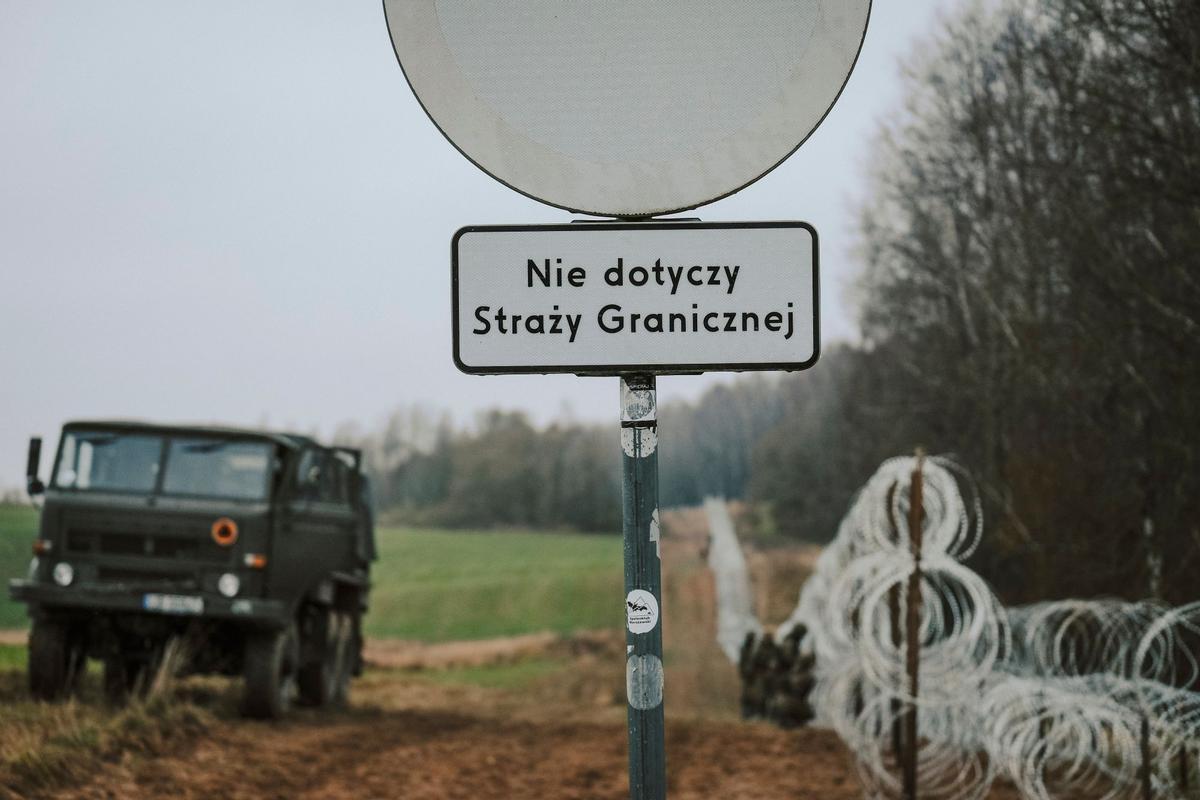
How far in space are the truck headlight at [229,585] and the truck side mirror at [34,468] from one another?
173 centimetres

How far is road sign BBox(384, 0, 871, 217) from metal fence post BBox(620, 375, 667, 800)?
313mm

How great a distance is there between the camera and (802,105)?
2143 mm

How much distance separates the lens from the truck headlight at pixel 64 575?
12367mm

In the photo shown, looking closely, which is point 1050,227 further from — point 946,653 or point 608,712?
point 946,653

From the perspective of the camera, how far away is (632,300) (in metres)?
2.13

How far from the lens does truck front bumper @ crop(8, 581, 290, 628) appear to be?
12188 mm

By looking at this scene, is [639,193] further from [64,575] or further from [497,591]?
[497,591]

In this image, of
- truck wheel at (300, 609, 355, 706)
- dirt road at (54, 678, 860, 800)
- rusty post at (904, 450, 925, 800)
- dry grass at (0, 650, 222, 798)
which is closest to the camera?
rusty post at (904, 450, 925, 800)

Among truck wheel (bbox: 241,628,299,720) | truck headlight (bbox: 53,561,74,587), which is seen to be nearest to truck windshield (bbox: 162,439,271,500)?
truck headlight (bbox: 53,561,74,587)

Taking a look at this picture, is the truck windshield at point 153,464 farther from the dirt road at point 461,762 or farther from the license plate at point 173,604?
the dirt road at point 461,762

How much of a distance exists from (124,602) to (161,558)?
1.62ft

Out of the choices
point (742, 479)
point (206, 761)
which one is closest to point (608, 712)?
point (206, 761)

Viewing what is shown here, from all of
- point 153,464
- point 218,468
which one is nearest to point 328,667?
point 218,468

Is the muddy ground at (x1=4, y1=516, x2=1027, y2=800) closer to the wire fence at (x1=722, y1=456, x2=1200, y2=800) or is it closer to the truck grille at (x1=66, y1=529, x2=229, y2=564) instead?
the wire fence at (x1=722, y1=456, x2=1200, y2=800)
